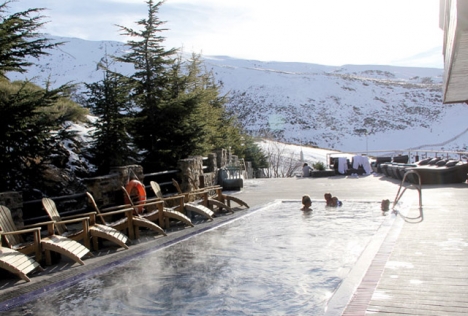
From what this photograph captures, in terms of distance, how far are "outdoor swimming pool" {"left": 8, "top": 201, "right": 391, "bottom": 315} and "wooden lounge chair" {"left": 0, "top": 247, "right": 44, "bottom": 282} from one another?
430 mm

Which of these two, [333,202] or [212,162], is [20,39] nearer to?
[333,202]

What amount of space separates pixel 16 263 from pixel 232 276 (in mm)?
2360

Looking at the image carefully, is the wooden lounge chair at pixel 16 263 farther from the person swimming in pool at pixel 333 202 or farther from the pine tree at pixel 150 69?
the pine tree at pixel 150 69

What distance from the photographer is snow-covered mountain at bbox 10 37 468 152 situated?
49.0 metres

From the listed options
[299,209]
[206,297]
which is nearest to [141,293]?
[206,297]

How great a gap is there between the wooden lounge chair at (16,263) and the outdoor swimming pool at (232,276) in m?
0.43

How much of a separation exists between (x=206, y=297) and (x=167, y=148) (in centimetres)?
882

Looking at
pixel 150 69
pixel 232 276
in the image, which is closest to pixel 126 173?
pixel 232 276

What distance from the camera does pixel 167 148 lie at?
43.2ft

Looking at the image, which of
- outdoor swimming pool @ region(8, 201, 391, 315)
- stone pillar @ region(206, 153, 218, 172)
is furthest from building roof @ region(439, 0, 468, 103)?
stone pillar @ region(206, 153, 218, 172)

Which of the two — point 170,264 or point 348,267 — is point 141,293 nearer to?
point 170,264

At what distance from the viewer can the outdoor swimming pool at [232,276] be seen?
4383 mm

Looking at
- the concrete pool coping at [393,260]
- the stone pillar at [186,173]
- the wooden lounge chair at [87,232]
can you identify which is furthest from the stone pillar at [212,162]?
the wooden lounge chair at [87,232]

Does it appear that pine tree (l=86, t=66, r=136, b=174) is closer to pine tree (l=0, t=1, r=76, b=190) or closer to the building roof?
pine tree (l=0, t=1, r=76, b=190)
